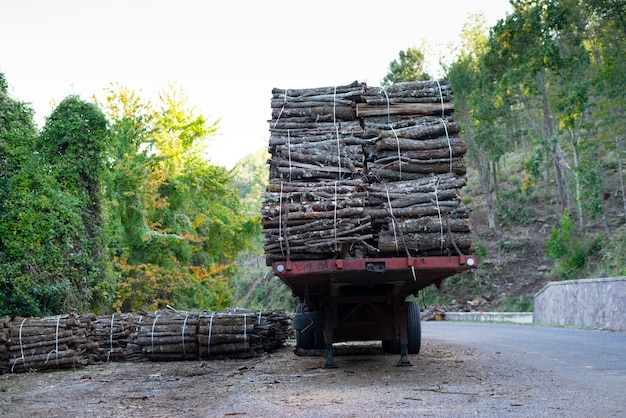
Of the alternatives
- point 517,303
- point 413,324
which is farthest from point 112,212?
point 517,303

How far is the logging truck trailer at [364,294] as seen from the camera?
354 inches

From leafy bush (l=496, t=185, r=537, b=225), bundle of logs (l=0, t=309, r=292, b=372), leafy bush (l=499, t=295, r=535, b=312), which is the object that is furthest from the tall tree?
leafy bush (l=496, t=185, r=537, b=225)

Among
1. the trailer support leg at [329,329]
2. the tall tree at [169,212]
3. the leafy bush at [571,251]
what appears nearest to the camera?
the trailer support leg at [329,329]

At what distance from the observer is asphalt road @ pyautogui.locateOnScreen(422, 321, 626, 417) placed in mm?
7100

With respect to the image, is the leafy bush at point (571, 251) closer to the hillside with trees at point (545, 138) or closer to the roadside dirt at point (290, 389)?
the hillside with trees at point (545, 138)

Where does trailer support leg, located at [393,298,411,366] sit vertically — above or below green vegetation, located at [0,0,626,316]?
below

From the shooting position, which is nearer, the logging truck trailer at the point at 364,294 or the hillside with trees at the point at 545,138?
the logging truck trailer at the point at 364,294

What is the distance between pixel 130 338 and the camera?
14.1 meters

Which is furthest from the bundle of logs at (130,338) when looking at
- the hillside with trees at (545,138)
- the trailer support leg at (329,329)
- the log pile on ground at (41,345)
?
the hillside with trees at (545,138)

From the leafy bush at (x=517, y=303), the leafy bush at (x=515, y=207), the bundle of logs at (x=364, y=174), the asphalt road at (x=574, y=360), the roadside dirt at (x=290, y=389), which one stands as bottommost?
the roadside dirt at (x=290, y=389)

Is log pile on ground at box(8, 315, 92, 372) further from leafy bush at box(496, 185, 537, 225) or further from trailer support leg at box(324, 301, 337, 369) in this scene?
leafy bush at box(496, 185, 537, 225)

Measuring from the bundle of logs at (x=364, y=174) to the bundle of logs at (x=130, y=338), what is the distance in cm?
485

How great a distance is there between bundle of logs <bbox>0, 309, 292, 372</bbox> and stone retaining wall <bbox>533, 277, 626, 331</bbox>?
9.21 metres

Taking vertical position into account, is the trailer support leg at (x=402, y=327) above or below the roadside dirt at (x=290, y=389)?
above
